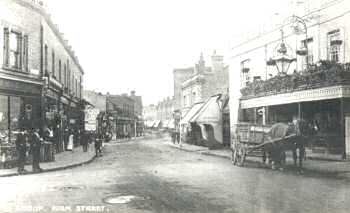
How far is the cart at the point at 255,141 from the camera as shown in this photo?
48.1 feet

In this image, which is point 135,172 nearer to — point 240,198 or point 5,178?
point 5,178

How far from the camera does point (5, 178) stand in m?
13.1

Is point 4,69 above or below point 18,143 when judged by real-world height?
above

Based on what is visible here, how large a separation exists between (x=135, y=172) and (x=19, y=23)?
777 cm

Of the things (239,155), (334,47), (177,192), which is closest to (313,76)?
(334,47)

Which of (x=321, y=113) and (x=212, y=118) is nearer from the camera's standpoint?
(x=321, y=113)

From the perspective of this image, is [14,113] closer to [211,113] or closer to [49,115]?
[49,115]

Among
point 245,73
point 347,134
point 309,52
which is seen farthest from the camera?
point 245,73

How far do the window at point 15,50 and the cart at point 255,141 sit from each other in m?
8.85

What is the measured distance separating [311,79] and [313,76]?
200mm

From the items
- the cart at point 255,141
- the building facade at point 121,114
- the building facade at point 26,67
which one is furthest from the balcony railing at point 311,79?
the building facade at point 121,114

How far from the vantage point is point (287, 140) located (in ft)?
47.6

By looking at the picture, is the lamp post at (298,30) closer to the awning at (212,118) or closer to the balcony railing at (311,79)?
the balcony railing at (311,79)

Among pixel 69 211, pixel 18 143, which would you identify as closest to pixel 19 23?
pixel 18 143
